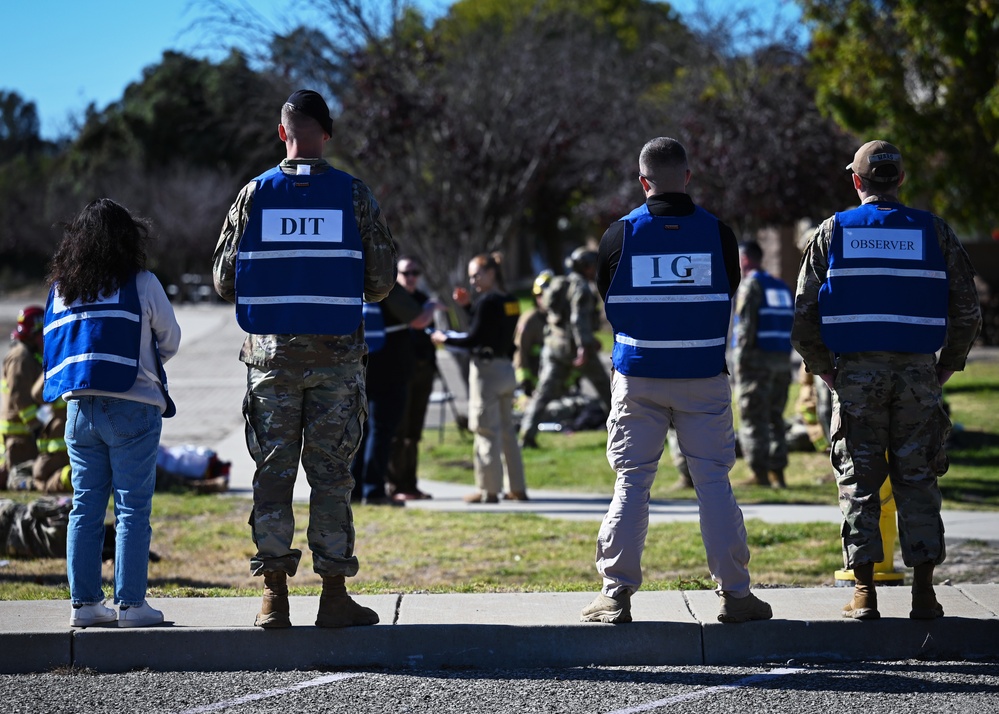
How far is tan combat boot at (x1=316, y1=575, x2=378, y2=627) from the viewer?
5.09 m

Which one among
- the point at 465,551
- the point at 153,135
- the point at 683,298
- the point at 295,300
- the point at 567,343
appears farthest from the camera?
the point at 153,135

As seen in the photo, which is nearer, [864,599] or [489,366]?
[864,599]

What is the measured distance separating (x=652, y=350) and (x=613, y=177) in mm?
25551

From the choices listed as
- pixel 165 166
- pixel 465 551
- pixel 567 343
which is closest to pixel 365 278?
pixel 465 551

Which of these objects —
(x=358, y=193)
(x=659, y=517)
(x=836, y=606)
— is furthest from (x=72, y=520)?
(x=659, y=517)

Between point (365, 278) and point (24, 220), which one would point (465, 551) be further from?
point (24, 220)

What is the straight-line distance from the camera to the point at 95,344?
5.21m

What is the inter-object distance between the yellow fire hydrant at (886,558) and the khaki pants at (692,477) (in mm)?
1172

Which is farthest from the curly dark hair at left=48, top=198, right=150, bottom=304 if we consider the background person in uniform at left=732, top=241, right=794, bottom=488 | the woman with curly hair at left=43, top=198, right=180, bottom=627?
the background person in uniform at left=732, top=241, right=794, bottom=488

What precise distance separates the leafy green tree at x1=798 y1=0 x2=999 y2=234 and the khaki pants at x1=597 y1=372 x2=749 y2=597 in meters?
12.4

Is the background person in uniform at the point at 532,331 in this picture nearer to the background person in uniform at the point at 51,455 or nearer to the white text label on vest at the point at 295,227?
the background person in uniform at the point at 51,455

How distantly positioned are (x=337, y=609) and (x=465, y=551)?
296cm

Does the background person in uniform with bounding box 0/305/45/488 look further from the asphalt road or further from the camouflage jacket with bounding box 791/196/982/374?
the camouflage jacket with bounding box 791/196/982/374

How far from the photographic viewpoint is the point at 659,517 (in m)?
9.50
